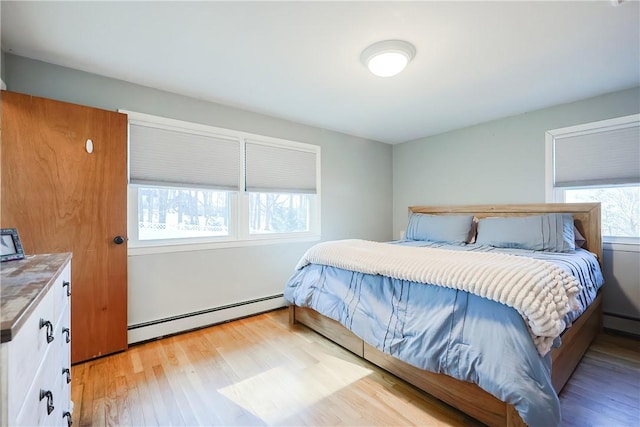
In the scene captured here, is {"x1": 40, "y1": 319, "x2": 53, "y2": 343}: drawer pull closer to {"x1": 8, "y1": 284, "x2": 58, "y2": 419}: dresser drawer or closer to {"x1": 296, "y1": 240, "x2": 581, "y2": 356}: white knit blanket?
{"x1": 8, "y1": 284, "x2": 58, "y2": 419}: dresser drawer

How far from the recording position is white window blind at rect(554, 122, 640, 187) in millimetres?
2506

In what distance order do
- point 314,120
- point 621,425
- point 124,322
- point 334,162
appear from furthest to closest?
point 334,162
point 314,120
point 124,322
point 621,425

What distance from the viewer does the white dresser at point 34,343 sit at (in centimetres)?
59

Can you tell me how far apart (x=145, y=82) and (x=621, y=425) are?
395 centimetres

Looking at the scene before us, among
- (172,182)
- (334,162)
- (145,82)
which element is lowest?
(172,182)

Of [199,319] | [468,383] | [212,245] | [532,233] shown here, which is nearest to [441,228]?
[532,233]

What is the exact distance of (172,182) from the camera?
254 centimetres

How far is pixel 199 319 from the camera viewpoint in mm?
2670

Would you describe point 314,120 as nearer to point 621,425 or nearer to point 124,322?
point 124,322

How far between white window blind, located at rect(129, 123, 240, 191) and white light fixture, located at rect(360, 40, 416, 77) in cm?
163

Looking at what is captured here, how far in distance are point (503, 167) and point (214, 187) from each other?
3.36 meters

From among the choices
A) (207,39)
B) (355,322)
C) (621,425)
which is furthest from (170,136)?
(621,425)

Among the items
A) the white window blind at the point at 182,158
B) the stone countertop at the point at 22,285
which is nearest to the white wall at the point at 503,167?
the white window blind at the point at 182,158

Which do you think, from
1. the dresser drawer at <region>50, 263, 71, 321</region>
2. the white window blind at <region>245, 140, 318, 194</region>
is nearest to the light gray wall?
the white window blind at <region>245, 140, 318, 194</region>
